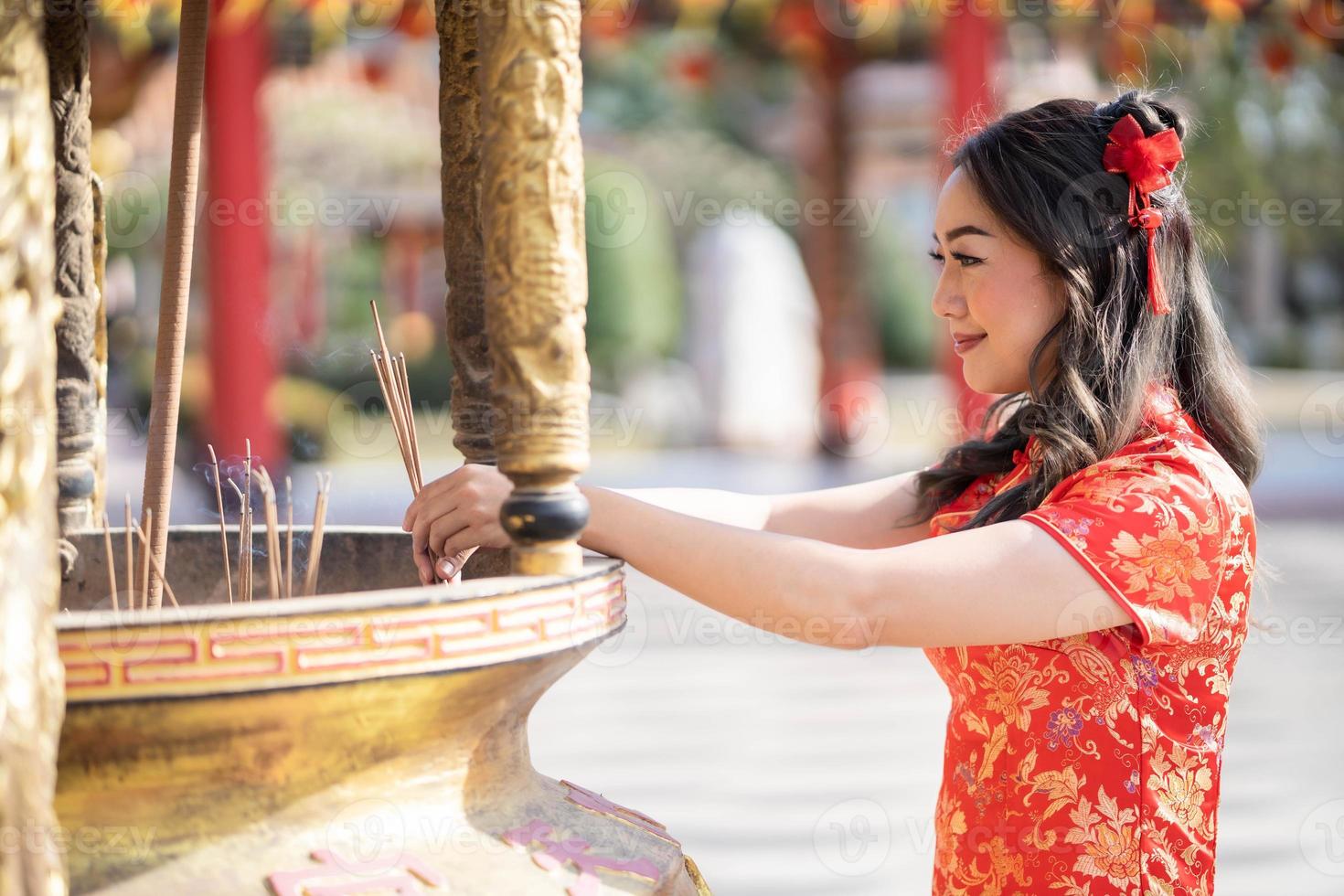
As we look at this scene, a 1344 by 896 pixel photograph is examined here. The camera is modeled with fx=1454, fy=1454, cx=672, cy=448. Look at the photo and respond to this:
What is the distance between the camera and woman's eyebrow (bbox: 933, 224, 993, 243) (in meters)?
1.37

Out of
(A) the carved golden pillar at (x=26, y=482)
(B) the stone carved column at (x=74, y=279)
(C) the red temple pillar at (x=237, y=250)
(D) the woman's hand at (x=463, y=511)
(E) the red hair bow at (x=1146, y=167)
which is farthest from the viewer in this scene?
(C) the red temple pillar at (x=237, y=250)

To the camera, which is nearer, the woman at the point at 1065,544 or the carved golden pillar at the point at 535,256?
the carved golden pillar at the point at 535,256

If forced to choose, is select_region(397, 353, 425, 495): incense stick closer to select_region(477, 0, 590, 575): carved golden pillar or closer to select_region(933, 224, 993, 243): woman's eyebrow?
select_region(477, 0, 590, 575): carved golden pillar

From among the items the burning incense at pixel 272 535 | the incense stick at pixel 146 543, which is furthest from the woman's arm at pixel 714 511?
the incense stick at pixel 146 543

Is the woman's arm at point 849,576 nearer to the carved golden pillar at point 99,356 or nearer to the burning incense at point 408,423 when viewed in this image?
the burning incense at point 408,423

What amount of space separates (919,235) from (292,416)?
31.1ft

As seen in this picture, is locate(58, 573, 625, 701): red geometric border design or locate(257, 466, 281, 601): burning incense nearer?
locate(58, 573, 625, 701): red geometric border design

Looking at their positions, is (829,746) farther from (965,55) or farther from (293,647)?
(965,55)

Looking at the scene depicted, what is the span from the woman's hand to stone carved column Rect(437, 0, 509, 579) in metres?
0.22

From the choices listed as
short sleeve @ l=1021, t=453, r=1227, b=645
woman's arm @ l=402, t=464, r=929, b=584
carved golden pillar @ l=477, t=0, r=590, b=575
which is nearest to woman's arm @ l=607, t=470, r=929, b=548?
woman's arm @ l=402, t=464, r=929, b=584

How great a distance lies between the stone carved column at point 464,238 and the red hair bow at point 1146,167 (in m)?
0.61

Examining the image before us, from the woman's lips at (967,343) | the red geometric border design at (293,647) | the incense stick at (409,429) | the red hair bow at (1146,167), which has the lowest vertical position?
the red geometric border design at (293,647)

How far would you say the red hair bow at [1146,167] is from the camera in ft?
4.40

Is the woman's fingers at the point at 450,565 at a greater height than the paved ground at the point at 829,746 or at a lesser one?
greater
